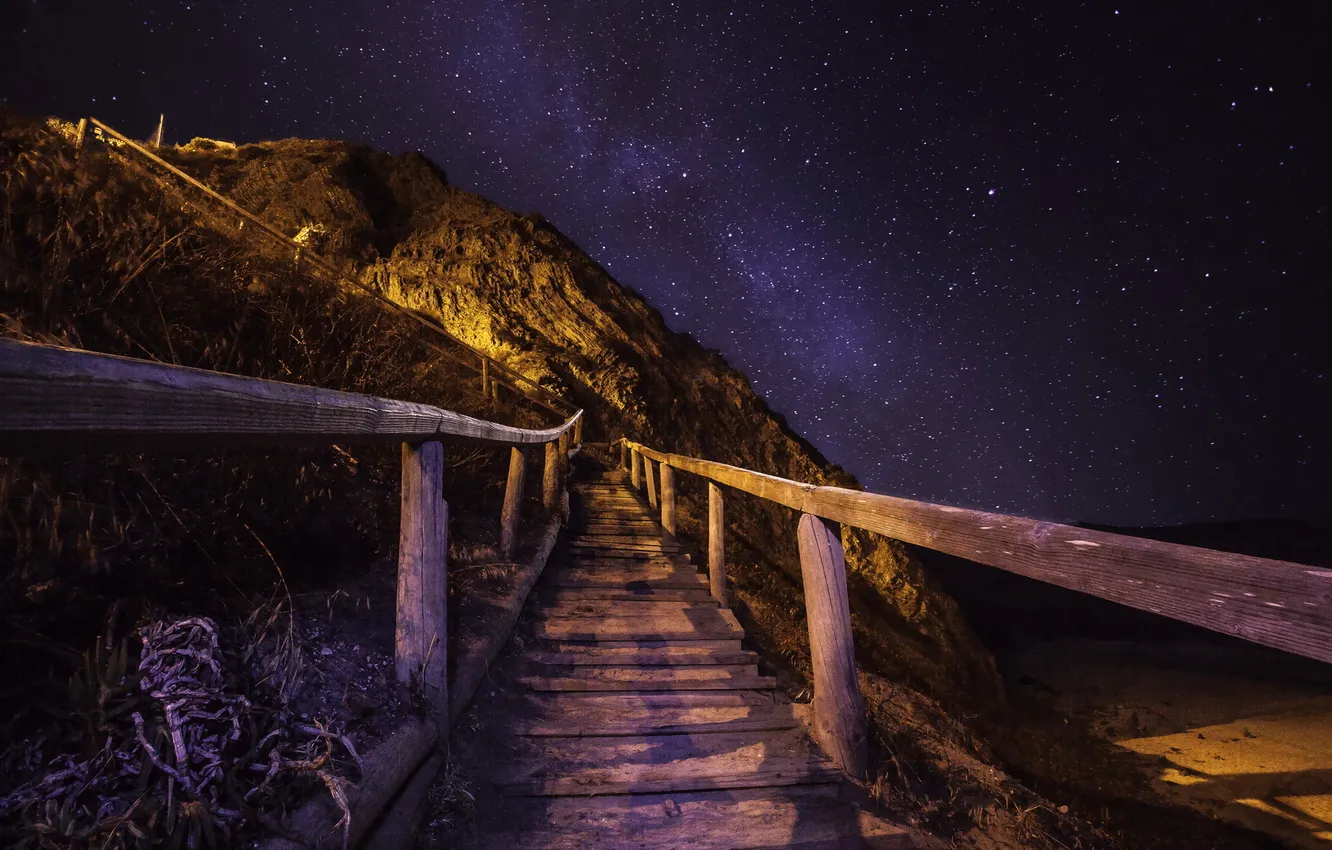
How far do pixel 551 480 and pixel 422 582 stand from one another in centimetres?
485

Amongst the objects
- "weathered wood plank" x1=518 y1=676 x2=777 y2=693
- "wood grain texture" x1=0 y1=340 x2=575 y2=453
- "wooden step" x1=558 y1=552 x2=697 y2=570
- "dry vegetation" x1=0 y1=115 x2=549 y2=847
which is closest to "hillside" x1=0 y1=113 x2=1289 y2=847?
"dry vegetation" x1=0 y1=115 x2=549 y2=847

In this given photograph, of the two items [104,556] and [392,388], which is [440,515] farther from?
[392,388]

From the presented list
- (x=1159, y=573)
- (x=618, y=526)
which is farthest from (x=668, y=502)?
(x=1159, y=573)

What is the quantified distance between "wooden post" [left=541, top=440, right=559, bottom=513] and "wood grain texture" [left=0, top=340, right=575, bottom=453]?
17.2 feet

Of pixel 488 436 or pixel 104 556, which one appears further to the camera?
pixel 488 436

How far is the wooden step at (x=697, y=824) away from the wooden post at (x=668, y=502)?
4.75 meters

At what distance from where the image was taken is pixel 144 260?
3121 mm

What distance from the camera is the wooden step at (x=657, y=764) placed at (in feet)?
7.81

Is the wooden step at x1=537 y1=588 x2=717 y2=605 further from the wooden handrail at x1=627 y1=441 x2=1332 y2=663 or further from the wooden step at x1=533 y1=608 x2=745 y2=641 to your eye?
the wooden handrail at x1=627 y1=441 x2=1332 y2=663

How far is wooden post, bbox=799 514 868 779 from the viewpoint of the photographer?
253 centimetres

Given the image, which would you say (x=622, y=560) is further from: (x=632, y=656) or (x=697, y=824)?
(x=697, y=824)

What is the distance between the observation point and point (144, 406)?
1094 mm

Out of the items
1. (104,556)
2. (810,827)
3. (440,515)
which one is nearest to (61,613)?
(104,556)

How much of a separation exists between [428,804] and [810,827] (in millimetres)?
1414
